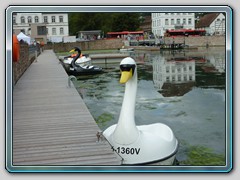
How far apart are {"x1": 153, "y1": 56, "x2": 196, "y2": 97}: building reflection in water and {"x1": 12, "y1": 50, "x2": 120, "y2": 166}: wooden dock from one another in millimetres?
1475

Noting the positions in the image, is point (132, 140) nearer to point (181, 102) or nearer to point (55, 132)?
point (55, 132)

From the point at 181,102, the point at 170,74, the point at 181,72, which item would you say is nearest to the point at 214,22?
the point at 170,74

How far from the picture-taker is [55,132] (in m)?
4.25

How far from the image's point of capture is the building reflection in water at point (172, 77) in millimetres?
6154

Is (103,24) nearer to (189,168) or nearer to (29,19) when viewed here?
(29,19)

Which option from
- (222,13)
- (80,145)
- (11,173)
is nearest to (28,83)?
(80,145)

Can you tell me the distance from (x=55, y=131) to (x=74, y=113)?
100 cm

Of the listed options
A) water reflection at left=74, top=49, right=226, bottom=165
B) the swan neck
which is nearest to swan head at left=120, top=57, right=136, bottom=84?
the swan neck

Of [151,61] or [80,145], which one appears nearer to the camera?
[80,145]

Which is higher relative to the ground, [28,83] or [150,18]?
[150,18]

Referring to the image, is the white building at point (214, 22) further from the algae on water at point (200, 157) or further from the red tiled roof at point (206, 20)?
the algae on water at point (200, 157)

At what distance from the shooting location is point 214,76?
791cm

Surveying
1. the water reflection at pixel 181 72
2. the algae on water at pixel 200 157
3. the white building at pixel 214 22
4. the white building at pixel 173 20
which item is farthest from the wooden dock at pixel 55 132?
the water reflection at pixel 181 72

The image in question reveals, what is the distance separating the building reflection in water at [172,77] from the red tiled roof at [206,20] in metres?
2.08
